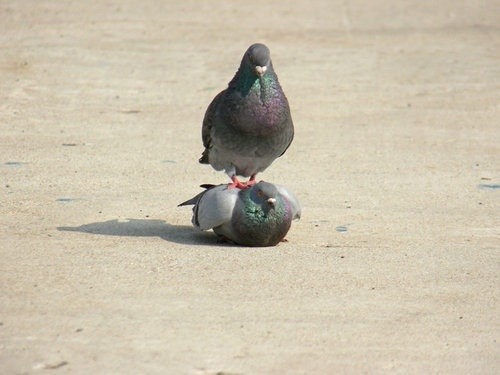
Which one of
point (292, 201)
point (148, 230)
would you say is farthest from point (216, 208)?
point (148, 230)

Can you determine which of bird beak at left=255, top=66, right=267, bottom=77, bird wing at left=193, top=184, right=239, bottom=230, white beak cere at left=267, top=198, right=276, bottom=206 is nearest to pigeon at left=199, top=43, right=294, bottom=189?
bird beak at left=255, top=66, right=267, bottom=77

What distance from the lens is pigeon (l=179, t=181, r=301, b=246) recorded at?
6.59 meters

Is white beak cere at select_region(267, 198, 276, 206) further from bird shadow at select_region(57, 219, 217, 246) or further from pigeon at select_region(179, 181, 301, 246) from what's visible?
bird shadow at select_region(57, 219, 217, 246)

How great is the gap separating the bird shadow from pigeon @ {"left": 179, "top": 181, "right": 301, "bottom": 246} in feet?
0.71

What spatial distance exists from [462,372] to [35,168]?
176 inches

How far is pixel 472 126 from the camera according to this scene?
10.3 m

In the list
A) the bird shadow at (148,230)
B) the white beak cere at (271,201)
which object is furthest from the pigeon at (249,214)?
the bird shadow at (148,230)

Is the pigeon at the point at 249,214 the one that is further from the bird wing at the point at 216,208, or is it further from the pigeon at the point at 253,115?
the pigeon at the point at 253,115

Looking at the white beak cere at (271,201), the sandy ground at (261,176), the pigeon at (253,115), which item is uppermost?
the pigeon at (253,115)

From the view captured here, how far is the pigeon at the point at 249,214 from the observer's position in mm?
6590

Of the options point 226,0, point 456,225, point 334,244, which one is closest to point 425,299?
point 334,244

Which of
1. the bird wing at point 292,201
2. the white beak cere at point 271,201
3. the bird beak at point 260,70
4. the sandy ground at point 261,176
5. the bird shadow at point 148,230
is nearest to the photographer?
the sandy ground at point 261,176

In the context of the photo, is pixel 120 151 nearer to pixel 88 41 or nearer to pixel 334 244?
pixel 334 244

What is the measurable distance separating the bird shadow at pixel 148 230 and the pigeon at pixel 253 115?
39 centimetres
